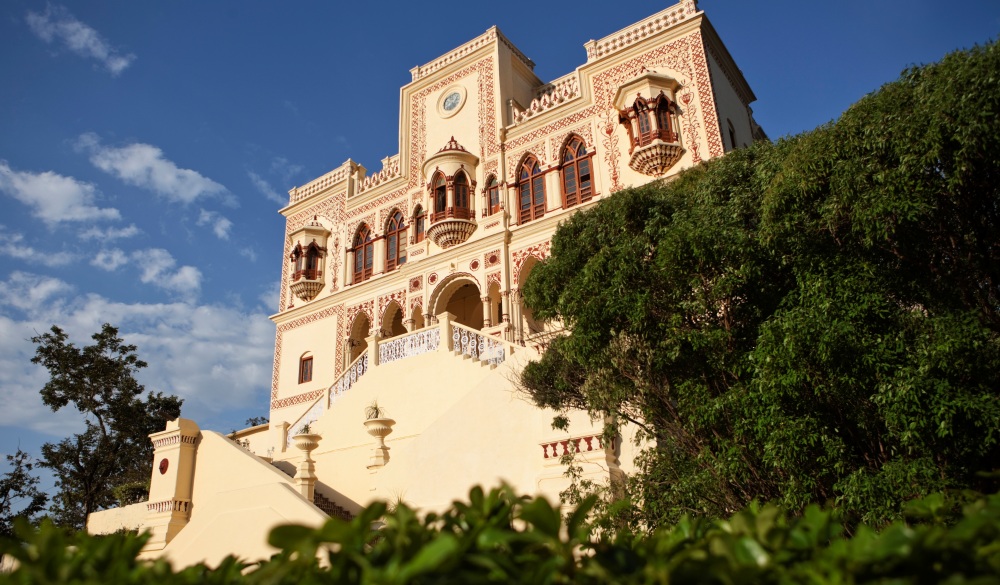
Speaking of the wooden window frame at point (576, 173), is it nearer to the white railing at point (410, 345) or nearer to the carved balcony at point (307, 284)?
the white railing at point (410, 345)

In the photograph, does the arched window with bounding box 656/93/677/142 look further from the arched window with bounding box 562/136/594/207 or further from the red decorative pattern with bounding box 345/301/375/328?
the red decorative pattern with bounding box 345/301/375/328

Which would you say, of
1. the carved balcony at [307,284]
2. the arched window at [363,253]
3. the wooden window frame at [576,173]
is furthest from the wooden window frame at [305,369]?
the wooden window frame at [576,173]

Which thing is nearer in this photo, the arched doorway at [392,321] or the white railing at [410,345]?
the white railing at [410,345]

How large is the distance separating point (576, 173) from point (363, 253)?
7245 mm

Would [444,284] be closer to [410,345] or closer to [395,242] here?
[395,242]

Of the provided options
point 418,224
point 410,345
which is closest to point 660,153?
point 410,345

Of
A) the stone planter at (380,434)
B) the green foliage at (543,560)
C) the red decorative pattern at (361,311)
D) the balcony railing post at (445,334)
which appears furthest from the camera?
the red decorative pattern at (361,311)

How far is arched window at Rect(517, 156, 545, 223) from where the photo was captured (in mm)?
17297

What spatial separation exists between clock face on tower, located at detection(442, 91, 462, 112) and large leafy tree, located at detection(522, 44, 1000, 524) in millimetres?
13075

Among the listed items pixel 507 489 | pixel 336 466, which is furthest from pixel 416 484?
pixel 507 489

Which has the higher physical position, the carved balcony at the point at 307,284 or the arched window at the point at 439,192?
the arched window at the point at 439,192

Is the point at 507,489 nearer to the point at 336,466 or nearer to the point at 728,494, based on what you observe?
the point at 728,494

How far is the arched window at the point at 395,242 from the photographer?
19.7 meters

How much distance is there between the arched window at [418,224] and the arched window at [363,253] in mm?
1630
